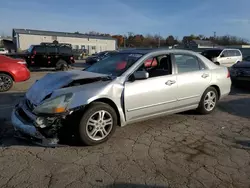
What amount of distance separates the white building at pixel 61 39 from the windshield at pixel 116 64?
48.2 meters

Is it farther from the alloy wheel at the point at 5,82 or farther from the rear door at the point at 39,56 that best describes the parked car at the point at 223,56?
the alloy wheel at the point at 5,82

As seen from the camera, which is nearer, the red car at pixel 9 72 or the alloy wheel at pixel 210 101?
the alloy wheel at pixel 210 101

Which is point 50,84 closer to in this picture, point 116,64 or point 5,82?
point 116,64

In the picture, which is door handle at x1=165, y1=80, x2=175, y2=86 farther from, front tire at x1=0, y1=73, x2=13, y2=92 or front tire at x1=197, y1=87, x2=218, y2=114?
front tire at x1=0, y1=73, x2=13, y2=92

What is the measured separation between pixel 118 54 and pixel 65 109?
2.13 meters

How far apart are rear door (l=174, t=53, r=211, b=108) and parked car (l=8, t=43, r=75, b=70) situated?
43.0 ft

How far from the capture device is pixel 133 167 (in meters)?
3.40

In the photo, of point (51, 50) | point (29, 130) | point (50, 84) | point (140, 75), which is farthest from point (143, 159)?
point (51, 50)

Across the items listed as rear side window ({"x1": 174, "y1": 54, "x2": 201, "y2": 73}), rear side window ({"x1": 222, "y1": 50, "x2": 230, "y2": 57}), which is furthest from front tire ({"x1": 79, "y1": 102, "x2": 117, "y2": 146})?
rear side window ({"x1": 222, "y1": 50, "x2": 230, "y2": 57})

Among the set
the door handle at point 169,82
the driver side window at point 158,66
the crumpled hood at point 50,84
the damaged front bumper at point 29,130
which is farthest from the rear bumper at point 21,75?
the door handle at point 169,82

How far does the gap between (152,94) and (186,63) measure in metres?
1.32

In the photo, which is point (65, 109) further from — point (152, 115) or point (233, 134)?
point (233, 134)

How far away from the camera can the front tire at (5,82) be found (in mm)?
8727

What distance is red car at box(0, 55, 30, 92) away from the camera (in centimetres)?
874
